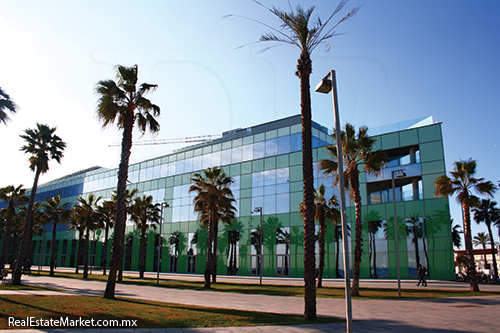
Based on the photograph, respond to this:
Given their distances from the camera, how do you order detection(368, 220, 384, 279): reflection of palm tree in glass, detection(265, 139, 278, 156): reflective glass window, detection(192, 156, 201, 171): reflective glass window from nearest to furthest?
detection(368, 220, 384, 279): reflection of palm tree in glass → detection(265, 139, 278, 156): reflective glass window → detection(192, 156, 201, 171): reflective glass window

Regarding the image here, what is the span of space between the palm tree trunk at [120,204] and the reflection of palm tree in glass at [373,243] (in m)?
25.6

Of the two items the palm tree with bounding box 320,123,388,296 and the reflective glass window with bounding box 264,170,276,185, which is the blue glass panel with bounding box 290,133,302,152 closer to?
the reflective glass window with bounding box 264,170,276,185

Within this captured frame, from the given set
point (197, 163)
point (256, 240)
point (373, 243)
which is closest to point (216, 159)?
point (197, 163)

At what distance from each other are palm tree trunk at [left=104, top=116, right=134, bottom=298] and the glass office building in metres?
17.0

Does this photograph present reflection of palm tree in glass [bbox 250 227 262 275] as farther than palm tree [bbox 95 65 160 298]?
Yes

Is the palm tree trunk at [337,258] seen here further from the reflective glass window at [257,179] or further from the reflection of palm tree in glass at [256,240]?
the reflective glass window at [257,179]

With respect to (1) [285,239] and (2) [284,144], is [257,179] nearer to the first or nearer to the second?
(2) [284,144]

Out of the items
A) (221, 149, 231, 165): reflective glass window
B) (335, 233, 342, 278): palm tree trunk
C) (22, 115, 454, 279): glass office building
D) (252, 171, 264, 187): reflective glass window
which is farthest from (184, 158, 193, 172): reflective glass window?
(335, 233, 342, 278): palm tree trunk

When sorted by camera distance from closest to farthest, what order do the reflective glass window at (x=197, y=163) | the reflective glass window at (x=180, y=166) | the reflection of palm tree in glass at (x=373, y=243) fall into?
the reflection of palm tree in glass at (x=373, y=243)
the reflective glass window at (x=197, y=163)
the reflective glass window at (x=180, y=166)

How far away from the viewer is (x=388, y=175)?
35625 millimetres

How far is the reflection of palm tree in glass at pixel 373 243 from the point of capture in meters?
35.1

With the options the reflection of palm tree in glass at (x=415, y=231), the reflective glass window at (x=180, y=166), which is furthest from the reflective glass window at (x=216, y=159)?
the reflection of palm tree in glass at (x=415, y=231)

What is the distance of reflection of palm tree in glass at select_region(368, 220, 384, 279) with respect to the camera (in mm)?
35062

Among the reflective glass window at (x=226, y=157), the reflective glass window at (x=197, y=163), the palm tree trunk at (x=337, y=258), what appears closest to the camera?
the palm tree trunk at (x=337, y=258)
